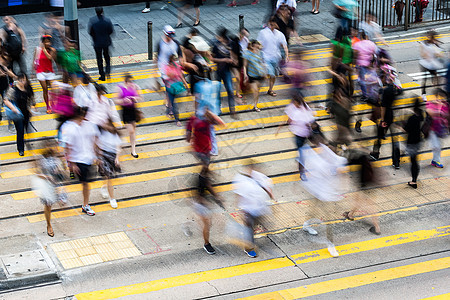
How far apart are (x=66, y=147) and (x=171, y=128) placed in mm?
4279

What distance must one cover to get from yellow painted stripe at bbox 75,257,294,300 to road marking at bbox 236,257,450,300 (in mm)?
613

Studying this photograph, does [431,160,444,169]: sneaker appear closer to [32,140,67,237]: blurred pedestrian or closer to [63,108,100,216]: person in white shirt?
[63,108,100,216]: person in white shirt

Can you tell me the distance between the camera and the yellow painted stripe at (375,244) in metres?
11.2

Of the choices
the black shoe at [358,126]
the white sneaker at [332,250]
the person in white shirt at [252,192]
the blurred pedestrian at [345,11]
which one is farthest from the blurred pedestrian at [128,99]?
the blurred pedestrian at [345,11]

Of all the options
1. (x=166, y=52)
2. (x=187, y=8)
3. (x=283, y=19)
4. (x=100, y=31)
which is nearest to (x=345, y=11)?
(x=283, y=19)

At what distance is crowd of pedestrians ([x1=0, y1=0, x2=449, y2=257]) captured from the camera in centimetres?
1112

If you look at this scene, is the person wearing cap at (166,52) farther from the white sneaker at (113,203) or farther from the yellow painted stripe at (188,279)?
the yellow painted stripe at (188,279)

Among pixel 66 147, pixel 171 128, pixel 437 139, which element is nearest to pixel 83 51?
pixel 171 128

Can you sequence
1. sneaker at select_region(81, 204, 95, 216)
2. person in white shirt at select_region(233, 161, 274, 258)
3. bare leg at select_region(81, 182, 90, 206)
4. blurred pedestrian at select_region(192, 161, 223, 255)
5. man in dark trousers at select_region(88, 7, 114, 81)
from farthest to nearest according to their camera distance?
man in dark trousers at select_region(88, 7, 114, 81), sneaker at select_region(81, 204, 95, 216), bare leg at select_region(81, 182, 90, 206), blurred pedestrian at select_region(192, 161, 223, 255), person in white shirt at select_region(233, 161, 274, 258)

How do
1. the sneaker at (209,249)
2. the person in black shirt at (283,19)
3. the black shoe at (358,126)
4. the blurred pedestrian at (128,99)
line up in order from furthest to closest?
1. the person in black shirt at (283,19)
2. the black shoe at (358,126)
3. the blurred pedestrian at (128,99)
4. the sneaker at (209,249)

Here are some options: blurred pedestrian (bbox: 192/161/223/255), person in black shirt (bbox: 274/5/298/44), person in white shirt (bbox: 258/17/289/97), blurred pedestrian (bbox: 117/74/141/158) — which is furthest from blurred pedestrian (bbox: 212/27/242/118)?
blurred pedestrian (bbox: 192/161/223/255)

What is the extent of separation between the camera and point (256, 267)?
10875mm

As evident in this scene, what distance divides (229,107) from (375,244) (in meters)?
5.66

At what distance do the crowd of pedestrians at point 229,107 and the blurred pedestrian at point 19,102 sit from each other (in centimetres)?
2
